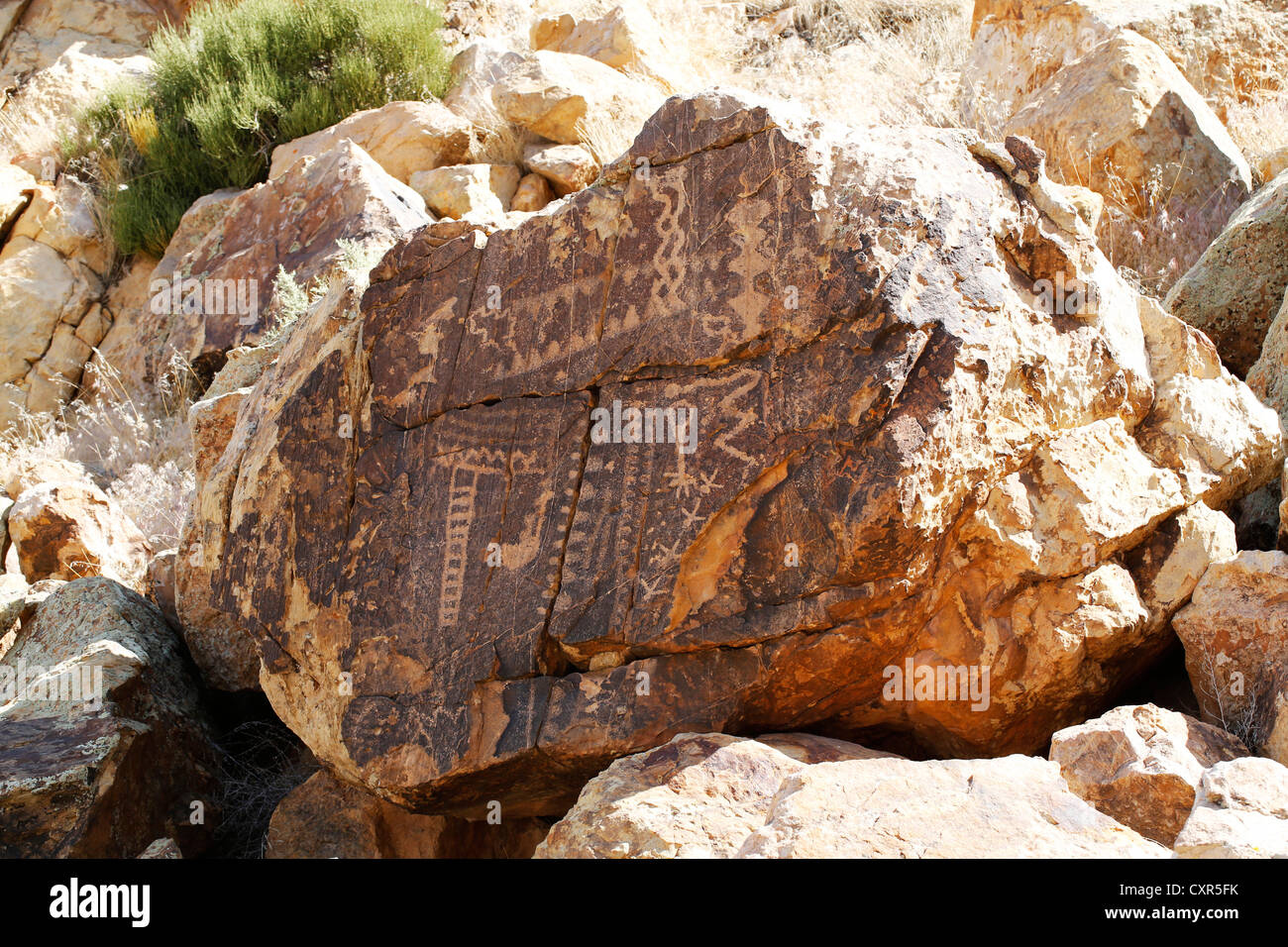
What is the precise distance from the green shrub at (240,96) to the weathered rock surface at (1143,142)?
474 cm

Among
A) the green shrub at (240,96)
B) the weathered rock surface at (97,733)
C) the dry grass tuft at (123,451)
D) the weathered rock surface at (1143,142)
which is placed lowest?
the dry grass tuft at (123,451)

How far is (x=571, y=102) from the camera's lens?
7348 mm

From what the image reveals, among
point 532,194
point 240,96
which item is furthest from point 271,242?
point 240,96

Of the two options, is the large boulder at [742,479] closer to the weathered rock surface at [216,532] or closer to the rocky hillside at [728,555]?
the rocky hillside at [728,555]

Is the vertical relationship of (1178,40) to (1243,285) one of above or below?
above

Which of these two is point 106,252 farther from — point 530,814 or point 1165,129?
point 1165,129

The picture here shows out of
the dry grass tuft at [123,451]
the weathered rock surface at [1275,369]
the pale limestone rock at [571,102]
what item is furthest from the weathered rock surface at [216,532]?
the weathered rock surface at [1275,369]

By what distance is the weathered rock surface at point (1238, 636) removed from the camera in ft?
11.1

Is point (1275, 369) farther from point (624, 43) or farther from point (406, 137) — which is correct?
point (406, 137)

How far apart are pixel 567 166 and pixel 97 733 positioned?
14.8 feet

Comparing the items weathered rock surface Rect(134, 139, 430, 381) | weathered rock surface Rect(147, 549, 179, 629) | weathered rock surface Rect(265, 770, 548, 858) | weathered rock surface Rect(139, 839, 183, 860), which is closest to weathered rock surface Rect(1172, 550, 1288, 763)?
weathered rock surface Rect(265, 770, 548, 858)

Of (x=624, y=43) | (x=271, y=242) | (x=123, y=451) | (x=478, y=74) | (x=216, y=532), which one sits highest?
A: (x=624, y=43)

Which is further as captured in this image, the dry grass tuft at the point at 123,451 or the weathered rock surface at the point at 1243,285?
the dry grass tuft at the point at 123,451

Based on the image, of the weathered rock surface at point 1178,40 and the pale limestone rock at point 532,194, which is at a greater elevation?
the weathered rock surface at point 1178,40
